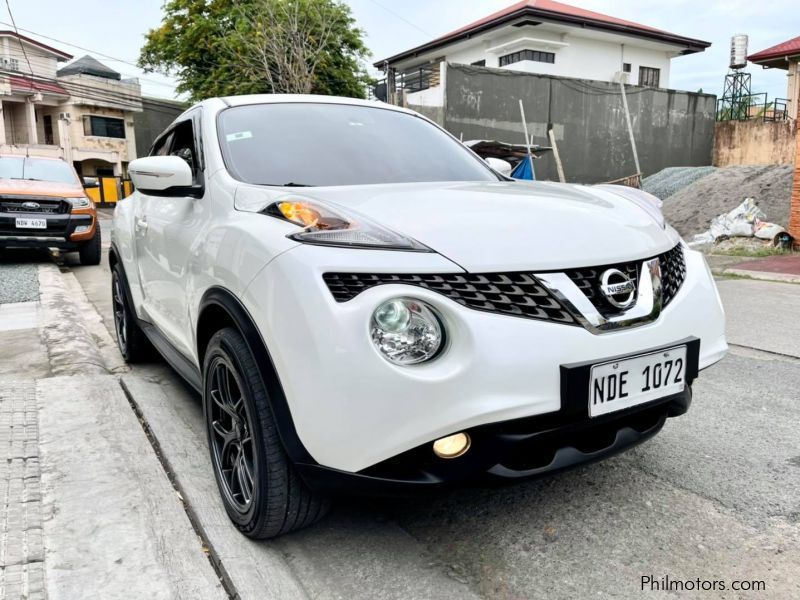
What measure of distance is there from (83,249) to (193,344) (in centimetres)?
816

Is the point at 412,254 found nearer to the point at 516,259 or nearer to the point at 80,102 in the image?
the point at 516,259

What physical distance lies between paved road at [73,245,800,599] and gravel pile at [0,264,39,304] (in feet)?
14.3

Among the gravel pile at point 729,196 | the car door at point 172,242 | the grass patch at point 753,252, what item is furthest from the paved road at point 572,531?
the gravel pile at point 729,196

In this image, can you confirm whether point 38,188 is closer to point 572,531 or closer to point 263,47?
point 572,531

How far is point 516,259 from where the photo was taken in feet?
6.10

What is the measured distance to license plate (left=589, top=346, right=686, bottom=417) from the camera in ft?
6.16

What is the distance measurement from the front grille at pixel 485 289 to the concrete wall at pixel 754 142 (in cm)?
2083

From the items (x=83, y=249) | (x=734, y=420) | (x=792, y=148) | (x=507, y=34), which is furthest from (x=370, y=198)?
(x=507, y=34)

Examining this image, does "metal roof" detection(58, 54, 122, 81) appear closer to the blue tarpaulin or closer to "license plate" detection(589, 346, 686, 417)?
the blue tarpaulin

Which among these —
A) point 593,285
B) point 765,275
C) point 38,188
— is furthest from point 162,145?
point 765,275

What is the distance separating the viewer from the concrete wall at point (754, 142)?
2020cm

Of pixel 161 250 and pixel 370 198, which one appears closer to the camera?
pixel 370 198

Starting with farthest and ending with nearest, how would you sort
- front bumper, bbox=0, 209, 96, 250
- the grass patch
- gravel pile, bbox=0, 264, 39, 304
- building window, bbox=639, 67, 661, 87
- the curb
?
building window, bbox=639, 67, 661, 87, the grass patch, front bumper, bbox=0, 209, 96, 250, the curb, gravel pile, bbox=0, 264, 39, 304

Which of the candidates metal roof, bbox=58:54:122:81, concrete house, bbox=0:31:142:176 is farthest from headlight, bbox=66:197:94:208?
metal roof, bbox=58:54:122:81
